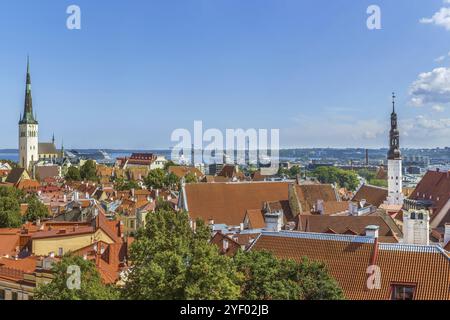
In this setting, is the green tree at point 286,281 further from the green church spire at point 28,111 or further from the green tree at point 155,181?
the green church spire at point 28,111

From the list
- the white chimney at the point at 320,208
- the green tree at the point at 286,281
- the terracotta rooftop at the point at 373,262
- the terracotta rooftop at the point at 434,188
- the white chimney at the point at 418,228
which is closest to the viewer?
the green tree at the point at 286,281

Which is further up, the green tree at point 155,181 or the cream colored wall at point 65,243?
the green tree at point 155,181

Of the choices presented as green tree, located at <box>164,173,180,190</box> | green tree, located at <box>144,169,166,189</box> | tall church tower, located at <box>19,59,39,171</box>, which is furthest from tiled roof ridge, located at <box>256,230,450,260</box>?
tall church tower, located at <box>19,59,39,171</box>

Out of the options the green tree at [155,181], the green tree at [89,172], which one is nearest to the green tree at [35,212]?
the green tree at [155,181]
